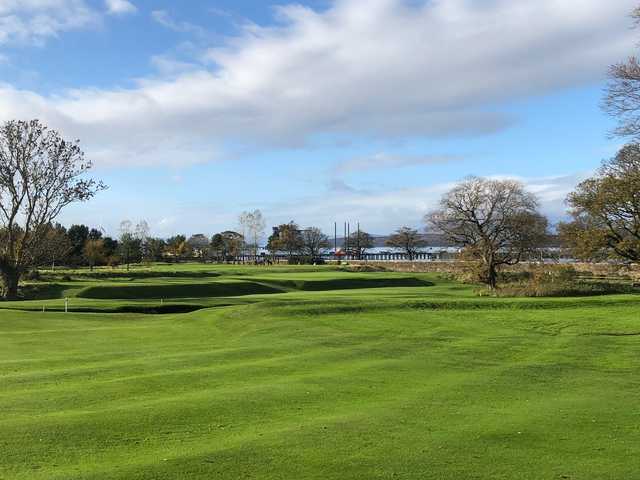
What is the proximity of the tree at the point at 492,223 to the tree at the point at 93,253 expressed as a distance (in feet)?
182

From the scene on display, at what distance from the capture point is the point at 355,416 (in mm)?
10836

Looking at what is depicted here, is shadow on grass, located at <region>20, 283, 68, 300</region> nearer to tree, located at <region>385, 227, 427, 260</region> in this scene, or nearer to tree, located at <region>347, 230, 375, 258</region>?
tree, located at <region>385, 227, 427, 260</region>

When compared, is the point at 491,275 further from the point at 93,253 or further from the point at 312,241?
the point at 312,241

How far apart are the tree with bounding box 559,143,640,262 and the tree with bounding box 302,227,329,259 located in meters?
89.8

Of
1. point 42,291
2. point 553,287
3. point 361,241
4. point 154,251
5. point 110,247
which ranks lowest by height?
point 42,291

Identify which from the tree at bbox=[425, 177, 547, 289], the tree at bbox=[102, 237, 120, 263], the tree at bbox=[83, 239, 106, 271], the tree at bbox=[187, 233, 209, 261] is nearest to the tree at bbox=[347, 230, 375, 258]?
the tree at bbox=[187, 233, 209, 261]

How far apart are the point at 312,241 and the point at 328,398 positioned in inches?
5046

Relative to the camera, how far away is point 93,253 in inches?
3632

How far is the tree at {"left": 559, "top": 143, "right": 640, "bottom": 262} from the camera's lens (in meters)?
40.4

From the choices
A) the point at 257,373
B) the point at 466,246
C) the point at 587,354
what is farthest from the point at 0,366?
the point at 466,246

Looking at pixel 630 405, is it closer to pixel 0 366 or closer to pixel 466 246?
pixel 0 366

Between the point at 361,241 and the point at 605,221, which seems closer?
the point at 605,221

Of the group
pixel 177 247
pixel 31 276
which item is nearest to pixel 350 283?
pixel 31 276

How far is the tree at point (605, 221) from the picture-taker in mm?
40434
